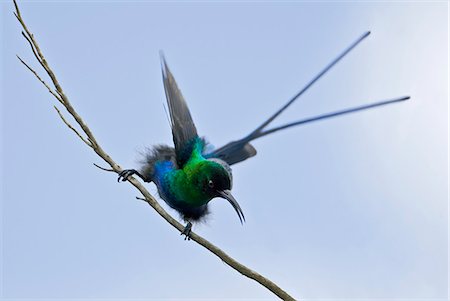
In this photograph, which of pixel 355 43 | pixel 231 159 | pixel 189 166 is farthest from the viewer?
pixel 231 159

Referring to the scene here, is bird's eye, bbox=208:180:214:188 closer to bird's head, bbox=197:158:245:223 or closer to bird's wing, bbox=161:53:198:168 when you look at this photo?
bird's head, bbox=197:158:245:223

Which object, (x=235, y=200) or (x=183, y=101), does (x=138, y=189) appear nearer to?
(x=235, y=200)

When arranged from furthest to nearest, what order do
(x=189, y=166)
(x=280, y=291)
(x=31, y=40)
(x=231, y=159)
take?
Answer: (x=231, y=159), (x=189, y=166), (x=31, y=40), (x=280, y=291)

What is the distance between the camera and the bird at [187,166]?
14.6ft

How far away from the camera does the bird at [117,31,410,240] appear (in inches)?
175

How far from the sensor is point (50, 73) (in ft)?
11.8

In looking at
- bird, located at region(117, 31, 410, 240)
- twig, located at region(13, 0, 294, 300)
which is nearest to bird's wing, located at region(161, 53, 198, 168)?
bird, located at region(117, 31, 410, 240)

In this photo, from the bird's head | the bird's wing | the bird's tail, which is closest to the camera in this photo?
the bird's tail

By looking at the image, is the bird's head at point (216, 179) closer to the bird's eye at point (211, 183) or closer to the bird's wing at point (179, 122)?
the bird's eye at point (211, 183)

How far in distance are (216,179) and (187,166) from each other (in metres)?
0.45

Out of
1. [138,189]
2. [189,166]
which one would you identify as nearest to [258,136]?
[138,189]

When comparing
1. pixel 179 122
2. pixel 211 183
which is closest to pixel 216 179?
pixel 211 183

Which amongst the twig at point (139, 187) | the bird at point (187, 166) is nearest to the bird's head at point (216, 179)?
the bird at point (187, 166)

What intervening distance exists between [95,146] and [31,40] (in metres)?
0.74
